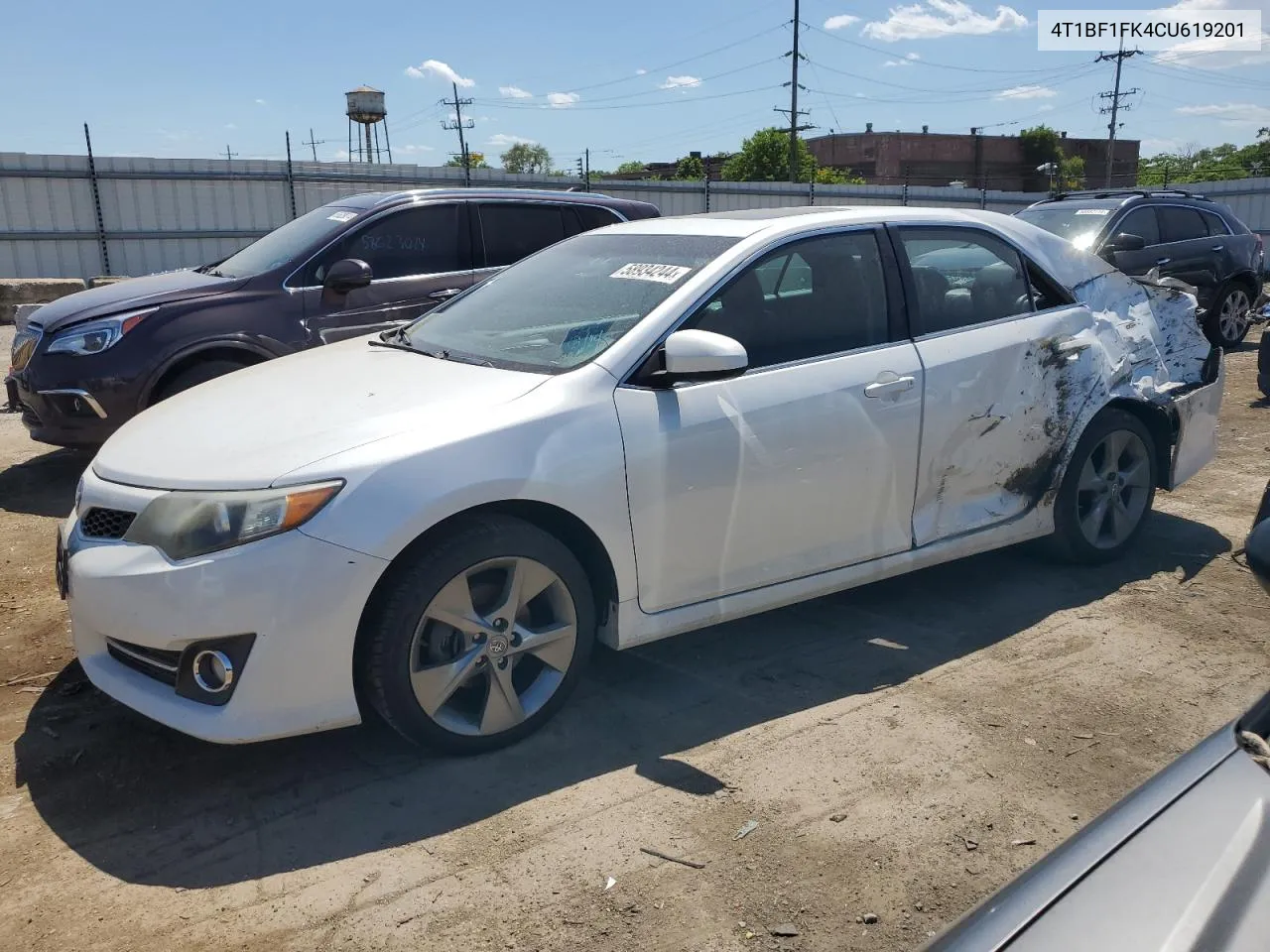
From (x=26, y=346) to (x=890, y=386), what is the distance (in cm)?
517

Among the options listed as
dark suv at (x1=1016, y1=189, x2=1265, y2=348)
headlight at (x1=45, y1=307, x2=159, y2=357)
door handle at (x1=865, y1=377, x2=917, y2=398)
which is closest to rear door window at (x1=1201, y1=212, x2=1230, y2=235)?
dark suv at (x1=1016, y1=189, x2=1265, y2=348)

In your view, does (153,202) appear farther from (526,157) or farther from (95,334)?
(526,157)

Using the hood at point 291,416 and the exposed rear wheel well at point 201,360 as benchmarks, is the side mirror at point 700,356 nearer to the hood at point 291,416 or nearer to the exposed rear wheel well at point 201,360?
the hood at point 291,416

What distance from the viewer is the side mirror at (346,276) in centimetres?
634

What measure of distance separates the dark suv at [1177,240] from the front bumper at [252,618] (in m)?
9.16

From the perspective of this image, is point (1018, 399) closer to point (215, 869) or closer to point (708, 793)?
point (708, 793)

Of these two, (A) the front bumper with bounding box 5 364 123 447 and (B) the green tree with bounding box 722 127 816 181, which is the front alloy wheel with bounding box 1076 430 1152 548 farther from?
(B) the green tree with bounding box 722 127 816 181

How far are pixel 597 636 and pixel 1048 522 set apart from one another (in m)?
2.28

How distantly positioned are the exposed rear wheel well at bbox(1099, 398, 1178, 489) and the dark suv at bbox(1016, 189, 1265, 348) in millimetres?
5800

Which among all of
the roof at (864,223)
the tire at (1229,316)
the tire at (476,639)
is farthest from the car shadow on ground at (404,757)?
the tire at (1229,316)

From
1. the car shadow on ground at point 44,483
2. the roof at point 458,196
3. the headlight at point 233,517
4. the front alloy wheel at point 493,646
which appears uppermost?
the roof at point 458,196

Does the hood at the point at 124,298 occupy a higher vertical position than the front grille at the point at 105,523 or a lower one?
higher

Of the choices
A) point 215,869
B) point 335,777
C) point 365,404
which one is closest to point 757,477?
point 365,404

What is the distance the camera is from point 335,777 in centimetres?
317
